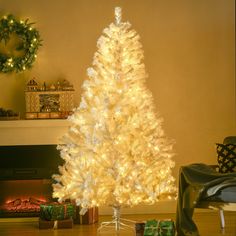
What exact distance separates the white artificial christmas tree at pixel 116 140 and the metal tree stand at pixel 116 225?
0.28 feet

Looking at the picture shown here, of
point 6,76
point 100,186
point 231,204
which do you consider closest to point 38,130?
point 6,76

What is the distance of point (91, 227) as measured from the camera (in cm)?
570

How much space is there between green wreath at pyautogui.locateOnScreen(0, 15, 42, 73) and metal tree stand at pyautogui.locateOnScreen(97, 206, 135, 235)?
194 centimetres

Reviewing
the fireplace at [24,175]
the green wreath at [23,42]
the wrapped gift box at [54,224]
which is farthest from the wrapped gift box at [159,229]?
the green wreath at [23,42]

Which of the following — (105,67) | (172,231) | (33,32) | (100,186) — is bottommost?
(172,231)

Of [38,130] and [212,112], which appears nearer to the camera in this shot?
[38,130]

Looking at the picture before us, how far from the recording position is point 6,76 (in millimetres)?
6527

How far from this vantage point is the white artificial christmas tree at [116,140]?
5148 millimetres

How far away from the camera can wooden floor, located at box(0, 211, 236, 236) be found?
534 cm

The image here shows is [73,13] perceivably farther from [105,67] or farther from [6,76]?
[105,67]

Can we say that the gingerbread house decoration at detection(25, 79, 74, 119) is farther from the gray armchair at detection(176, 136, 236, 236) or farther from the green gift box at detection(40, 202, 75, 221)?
the gray armchair at detection(176, 136, 236, 236)

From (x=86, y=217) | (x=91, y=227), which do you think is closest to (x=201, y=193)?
(x=91, y=227)

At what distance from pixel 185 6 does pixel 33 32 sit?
1709 millimetres

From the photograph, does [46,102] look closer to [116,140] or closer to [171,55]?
[116,140]
